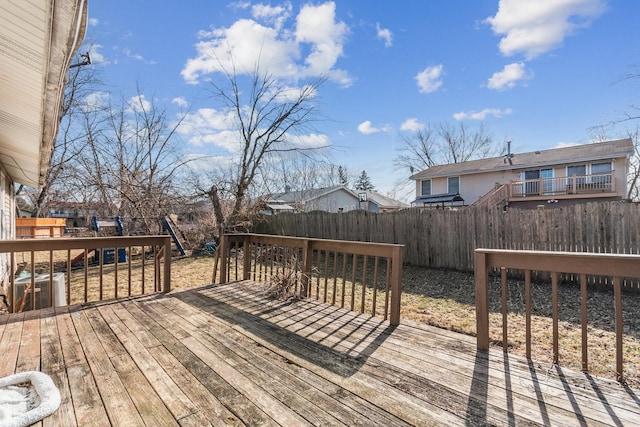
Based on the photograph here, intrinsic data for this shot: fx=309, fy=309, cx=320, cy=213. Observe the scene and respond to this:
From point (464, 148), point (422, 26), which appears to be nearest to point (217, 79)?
point (422, 26)

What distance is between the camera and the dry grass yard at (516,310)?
10.2 feet

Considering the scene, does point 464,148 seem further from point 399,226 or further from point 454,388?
point 454,388

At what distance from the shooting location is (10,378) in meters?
2.02

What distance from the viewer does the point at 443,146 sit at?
25672mm

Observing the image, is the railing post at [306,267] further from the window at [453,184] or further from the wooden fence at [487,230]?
the window at [453,184]

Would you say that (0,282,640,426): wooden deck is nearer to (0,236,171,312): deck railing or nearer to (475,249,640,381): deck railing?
(475,249,640,381): deck railing

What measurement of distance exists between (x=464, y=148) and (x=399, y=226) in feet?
66.1

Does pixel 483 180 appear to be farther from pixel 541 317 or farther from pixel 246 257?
pixel 246 257

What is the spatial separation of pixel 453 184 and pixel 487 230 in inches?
486

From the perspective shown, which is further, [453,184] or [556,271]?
[453,184]

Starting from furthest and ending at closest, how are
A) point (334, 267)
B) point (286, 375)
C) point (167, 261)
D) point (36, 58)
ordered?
point (167, 261), point (334, 267), point (286, 375), point (36, 58)

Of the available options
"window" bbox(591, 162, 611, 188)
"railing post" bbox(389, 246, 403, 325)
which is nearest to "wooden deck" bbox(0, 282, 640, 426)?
"railing post" bbox(389, 246, 403, 325)

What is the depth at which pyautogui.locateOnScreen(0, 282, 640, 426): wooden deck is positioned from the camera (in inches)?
67.1

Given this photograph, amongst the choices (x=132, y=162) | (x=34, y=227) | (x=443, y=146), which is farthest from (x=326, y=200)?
(x=34, y=227)
